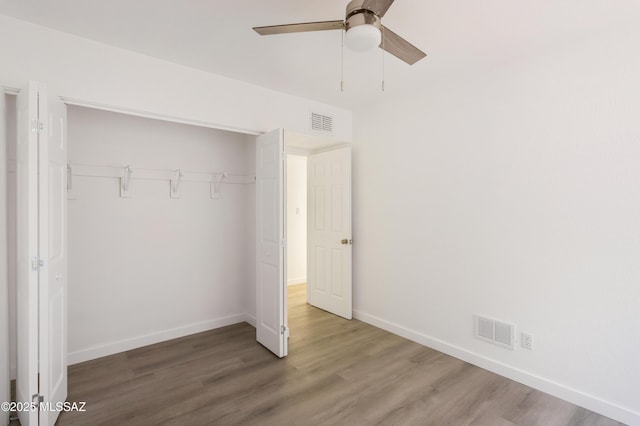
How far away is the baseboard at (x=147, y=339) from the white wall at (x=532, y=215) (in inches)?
77.0

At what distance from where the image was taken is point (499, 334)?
272cm

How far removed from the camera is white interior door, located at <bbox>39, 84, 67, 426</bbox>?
185cm

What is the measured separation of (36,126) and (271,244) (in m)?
1.92

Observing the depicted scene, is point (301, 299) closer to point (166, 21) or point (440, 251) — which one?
point (440, 251)

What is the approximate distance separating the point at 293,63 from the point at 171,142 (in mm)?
1626

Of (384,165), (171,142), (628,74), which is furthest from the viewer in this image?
(384,165)

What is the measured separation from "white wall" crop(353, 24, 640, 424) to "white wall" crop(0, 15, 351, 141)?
1531mm

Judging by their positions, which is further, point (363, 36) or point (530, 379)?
point (530, 379)

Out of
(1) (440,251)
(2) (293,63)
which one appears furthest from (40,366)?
(1) (440,251)


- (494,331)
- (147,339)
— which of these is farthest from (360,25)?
(147,339)

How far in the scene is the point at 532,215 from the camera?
8.37 ft

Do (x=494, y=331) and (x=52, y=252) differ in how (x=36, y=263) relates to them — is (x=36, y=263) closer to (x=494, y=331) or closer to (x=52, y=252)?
(x=52, y=252)

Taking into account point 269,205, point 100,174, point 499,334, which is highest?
point 100,174

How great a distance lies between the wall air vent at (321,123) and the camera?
3744mm
